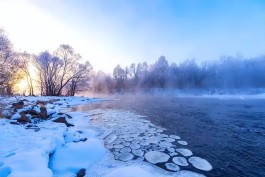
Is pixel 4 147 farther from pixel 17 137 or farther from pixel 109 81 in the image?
pixel 109 81

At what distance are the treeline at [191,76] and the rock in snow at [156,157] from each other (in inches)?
1766

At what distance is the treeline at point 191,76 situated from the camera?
48406 millimetres

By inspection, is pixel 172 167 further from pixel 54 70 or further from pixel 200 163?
pixel 54 70

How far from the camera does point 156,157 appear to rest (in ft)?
16.3

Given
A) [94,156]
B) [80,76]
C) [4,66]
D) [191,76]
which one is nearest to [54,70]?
[80,76]

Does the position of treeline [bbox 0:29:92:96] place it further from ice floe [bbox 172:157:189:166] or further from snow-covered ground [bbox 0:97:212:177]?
ice floe [bbox 172:157:189:166]

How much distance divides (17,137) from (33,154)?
1908 mm

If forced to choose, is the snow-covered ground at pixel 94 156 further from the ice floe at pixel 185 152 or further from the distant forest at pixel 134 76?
the distant forest at pixel 134 76

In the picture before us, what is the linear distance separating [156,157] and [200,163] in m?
1.20

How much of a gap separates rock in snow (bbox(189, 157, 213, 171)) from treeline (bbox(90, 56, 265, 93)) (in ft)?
147

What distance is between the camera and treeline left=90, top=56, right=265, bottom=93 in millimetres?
48406

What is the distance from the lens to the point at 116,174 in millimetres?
3854

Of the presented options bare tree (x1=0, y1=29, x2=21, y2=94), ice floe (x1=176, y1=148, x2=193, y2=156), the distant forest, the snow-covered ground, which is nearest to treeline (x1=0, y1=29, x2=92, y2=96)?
the distant forest

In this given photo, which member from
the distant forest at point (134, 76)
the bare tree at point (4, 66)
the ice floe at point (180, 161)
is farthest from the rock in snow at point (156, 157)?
the distant forest at point (134, 76)
